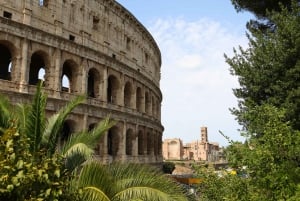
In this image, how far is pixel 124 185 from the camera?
577cm

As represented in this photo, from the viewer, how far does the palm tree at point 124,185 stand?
543cm

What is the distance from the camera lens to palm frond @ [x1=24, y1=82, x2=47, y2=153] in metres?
6.34

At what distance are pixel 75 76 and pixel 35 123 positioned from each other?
16964 millimetres

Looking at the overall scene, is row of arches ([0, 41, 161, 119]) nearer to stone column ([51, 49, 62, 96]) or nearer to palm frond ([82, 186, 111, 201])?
stone column ([51, 49, 62, 96])

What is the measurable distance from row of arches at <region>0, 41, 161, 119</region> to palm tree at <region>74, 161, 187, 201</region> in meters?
14.9

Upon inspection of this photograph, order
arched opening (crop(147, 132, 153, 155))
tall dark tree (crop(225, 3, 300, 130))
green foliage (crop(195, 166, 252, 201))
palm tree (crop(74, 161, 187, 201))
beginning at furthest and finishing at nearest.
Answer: arched opening (crop(147, 132, 153, 155)) < tall dark tree (crop(225, 3, 300, 130)) < green foliage (crop(195, 166, 252, 201)) < palm tree (crop(74, 161, 187, 201))

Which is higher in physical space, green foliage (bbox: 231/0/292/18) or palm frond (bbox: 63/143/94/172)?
green foliage (bbox: 231/0/292/18)

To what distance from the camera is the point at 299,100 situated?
11.1m

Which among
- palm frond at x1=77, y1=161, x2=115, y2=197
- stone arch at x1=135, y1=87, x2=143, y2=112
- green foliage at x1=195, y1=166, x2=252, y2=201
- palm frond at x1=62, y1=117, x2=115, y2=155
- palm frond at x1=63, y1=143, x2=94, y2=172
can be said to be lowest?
green foliage at x1=195, y1=166, x2=252, y2=201

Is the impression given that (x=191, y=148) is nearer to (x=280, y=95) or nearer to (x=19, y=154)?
(x=280, y=95)

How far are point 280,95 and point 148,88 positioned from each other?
71.3 feet

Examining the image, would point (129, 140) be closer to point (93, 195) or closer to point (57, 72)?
point (57, 72)

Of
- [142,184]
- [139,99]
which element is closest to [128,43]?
[139,99]

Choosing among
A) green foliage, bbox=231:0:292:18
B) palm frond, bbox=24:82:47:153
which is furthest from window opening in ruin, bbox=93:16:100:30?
palm frond, bbox=24:82:47:153
